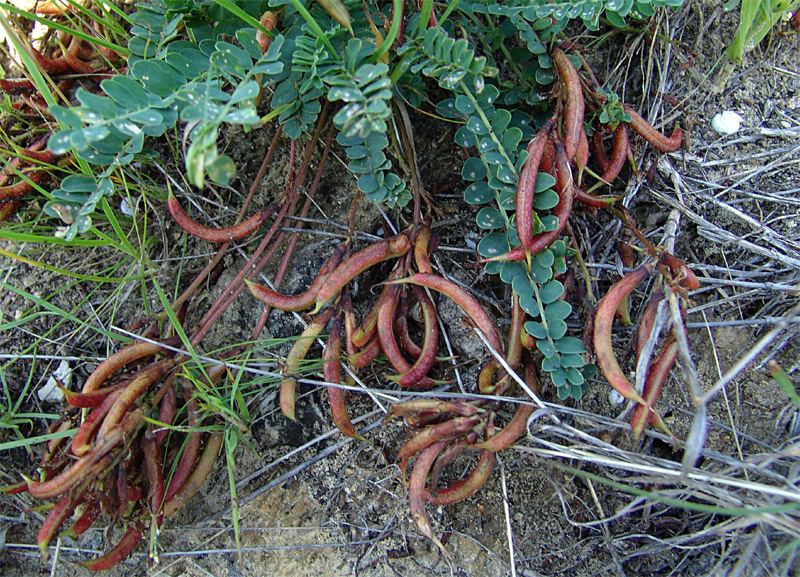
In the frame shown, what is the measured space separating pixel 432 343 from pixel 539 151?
0.77 metres

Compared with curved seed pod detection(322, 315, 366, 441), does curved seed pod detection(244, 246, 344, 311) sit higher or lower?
higher

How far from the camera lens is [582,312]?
1.99 metres

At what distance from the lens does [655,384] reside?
1.73m

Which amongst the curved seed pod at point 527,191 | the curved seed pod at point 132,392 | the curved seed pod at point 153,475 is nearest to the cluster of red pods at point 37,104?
the curved seed pod at point 132,392

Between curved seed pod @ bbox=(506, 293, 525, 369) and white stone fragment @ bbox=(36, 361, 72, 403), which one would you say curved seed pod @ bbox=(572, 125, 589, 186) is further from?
white stone fragment @ bbox=(36, 361, 72, 403)

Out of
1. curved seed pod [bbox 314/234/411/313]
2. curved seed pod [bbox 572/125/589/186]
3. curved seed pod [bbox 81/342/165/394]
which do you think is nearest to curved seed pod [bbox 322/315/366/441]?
curved seed pod [bbox 314/234/411/313]

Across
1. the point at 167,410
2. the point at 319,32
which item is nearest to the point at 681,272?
the point at 319,32

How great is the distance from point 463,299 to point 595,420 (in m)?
0.63

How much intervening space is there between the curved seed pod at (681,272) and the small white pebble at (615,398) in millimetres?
469

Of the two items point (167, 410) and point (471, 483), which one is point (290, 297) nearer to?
point (167, 410)

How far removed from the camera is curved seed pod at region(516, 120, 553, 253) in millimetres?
1737

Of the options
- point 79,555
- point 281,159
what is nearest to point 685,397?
point 281,159

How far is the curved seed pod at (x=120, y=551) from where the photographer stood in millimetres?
1846

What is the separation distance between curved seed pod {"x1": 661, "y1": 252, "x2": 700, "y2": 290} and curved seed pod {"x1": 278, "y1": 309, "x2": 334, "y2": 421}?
4.03ft
